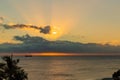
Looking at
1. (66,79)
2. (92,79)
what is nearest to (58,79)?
(66,79)

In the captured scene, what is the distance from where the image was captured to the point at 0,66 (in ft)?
196

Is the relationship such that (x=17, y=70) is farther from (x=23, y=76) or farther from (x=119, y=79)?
(x=119, y=79)

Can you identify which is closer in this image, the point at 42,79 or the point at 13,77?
the point at 13,77

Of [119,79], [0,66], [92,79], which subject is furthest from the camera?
[92,79]

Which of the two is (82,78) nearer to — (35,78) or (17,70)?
(35,78)

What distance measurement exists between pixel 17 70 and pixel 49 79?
99481 millimetres

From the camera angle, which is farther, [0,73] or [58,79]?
[58,79]

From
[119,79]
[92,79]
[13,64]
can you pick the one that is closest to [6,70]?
[13,64]

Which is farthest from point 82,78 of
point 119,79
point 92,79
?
point 119,79

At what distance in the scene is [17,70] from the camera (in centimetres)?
6325

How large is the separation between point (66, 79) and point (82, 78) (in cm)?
859

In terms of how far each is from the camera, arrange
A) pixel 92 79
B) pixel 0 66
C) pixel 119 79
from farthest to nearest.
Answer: pixel 92 79
pixel 119 79
pixel 0 66

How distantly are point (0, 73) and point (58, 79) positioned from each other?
10111cm

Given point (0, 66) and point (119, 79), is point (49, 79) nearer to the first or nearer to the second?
point (119, 79)
